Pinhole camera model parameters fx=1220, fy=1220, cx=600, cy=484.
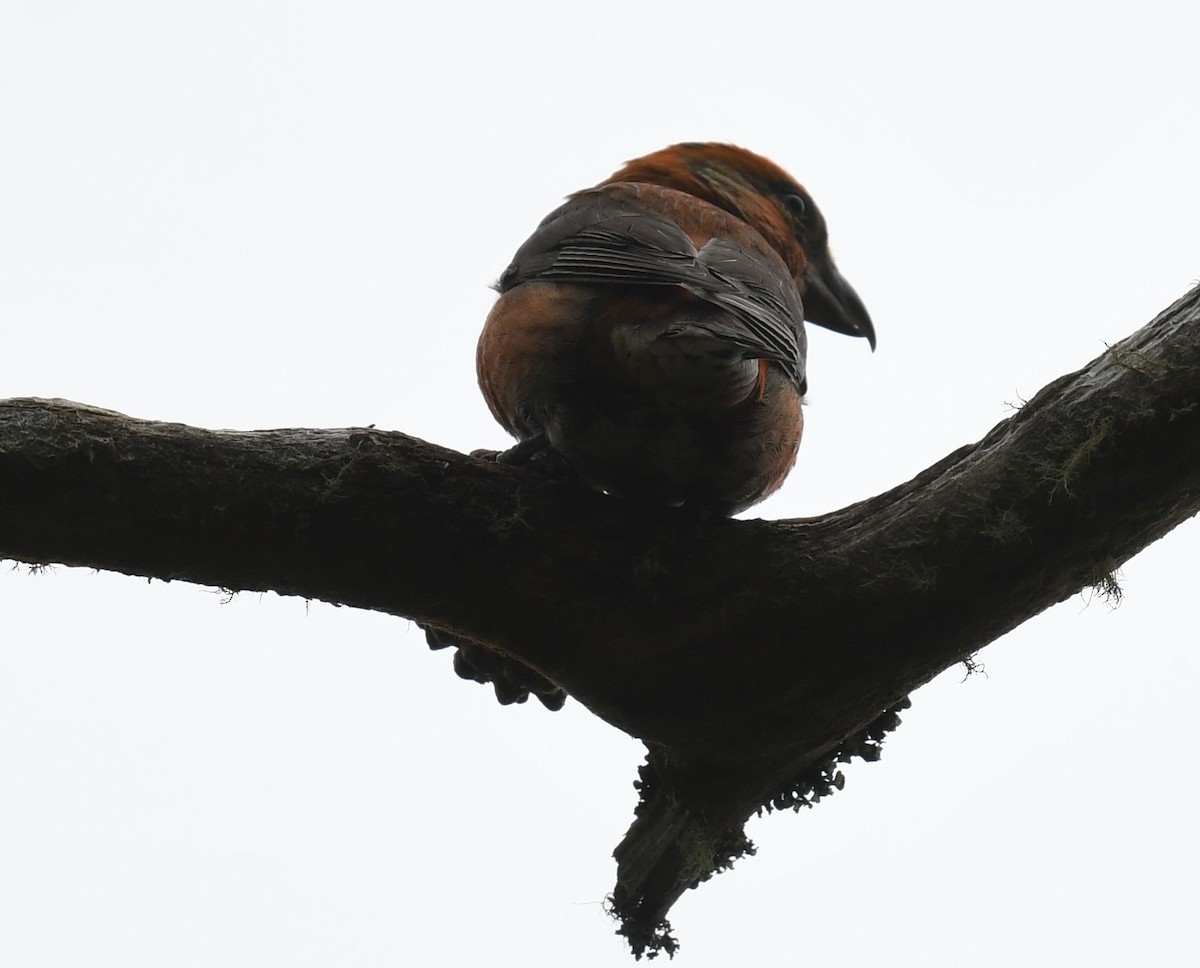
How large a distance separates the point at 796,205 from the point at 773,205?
0.12 metres

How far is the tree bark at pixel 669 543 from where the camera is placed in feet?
9.00

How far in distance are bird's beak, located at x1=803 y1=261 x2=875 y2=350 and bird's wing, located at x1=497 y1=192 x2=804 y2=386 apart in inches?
29.0

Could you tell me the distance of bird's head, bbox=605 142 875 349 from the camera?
4754mm

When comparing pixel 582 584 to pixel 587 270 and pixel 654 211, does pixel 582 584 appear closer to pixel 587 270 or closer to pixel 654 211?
pixel 587 270

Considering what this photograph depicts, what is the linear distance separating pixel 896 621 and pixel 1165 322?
3.21 ft

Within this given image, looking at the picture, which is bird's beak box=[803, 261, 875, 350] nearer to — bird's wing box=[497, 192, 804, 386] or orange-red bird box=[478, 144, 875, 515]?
bird's wing box=[497, 192, 804, 386]

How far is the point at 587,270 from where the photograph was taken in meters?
3.46

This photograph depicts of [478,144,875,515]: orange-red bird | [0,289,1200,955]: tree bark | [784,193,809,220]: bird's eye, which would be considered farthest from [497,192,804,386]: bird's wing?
[784,193,809,220]: bird's eye

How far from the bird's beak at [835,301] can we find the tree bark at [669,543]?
74.2 inches

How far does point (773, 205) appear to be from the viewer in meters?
4.85

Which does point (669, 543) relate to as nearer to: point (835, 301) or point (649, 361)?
point (649, 361)

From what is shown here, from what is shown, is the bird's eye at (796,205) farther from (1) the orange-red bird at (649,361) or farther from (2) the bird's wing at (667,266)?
(1) the orange-red bird at (649,361)

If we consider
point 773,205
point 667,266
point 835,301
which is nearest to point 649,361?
point 667,266

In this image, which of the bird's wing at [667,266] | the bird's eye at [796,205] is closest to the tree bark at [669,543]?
the bird's wing at [667,266]
